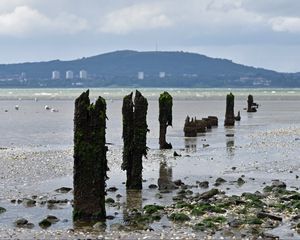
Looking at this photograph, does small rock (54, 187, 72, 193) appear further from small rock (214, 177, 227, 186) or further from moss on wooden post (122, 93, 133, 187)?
small rock (214, 177, 227, 186)

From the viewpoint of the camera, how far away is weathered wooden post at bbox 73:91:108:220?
68.1ft

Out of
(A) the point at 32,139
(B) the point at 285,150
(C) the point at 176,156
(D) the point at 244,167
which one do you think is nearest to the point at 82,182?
(D) the point at 244,167

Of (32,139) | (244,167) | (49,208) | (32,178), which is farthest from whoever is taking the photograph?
(32,139)

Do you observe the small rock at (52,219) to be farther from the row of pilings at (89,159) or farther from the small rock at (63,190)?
Answer: the small rock at (63,190)

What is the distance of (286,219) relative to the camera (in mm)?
20016

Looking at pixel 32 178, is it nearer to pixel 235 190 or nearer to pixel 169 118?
pixel 235 190

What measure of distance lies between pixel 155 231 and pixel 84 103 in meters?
5.05

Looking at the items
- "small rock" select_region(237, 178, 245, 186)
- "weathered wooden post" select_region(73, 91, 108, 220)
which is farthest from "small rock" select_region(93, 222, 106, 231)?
"small rock" select_region(237, 178, 245, 186)

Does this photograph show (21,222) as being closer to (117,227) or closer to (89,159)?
(89,159)

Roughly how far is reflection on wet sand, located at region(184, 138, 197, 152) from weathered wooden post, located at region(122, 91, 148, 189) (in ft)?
48.2

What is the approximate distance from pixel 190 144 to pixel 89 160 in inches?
1079

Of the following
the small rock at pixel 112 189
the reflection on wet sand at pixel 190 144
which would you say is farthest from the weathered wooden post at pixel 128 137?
the reflection on wet sand at pixel 190 144

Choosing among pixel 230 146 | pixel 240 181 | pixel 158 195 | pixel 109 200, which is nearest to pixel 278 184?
pixel 240 181

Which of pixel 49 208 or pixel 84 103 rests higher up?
pixel 84 103
